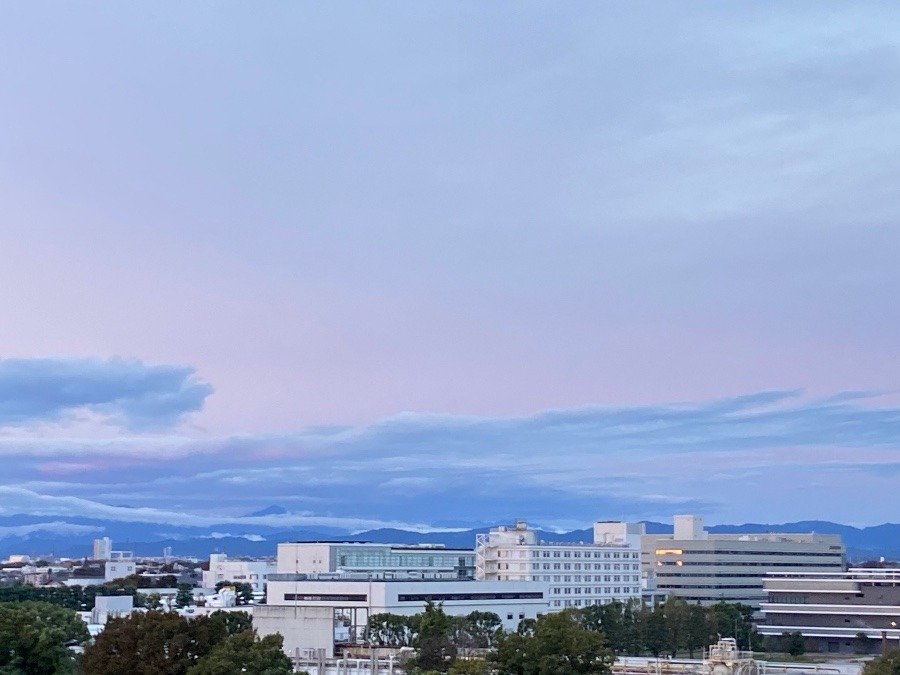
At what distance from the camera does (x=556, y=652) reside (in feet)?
169

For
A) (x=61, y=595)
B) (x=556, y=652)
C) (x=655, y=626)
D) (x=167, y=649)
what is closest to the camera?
(x=167, y=649)

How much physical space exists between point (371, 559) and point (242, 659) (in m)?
90.3

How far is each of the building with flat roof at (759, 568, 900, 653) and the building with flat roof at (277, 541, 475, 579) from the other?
32046 millimetres

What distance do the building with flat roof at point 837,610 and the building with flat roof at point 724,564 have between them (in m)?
23.9

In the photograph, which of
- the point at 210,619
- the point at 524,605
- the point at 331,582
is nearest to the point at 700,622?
the point at 524,605

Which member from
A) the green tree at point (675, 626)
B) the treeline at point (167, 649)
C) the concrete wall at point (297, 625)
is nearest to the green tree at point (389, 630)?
the concrete wall at point (297, 625)

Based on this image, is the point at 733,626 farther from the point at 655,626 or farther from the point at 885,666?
the point at 885,666

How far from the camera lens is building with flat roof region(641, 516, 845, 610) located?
499 feet

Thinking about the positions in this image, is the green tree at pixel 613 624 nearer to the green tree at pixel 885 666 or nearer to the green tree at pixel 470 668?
the green tree at pixel 885 666

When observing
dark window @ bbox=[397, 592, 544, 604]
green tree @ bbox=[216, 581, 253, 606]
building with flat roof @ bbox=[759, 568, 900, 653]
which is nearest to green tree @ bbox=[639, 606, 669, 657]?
dark window @ bbox=[397, 592, 544, 604]

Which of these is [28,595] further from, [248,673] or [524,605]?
[248,673]

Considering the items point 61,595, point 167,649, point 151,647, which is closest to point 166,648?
point 167,649

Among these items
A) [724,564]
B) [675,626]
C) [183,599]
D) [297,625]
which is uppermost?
[724,564]

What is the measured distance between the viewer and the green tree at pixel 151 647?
47125 mm
